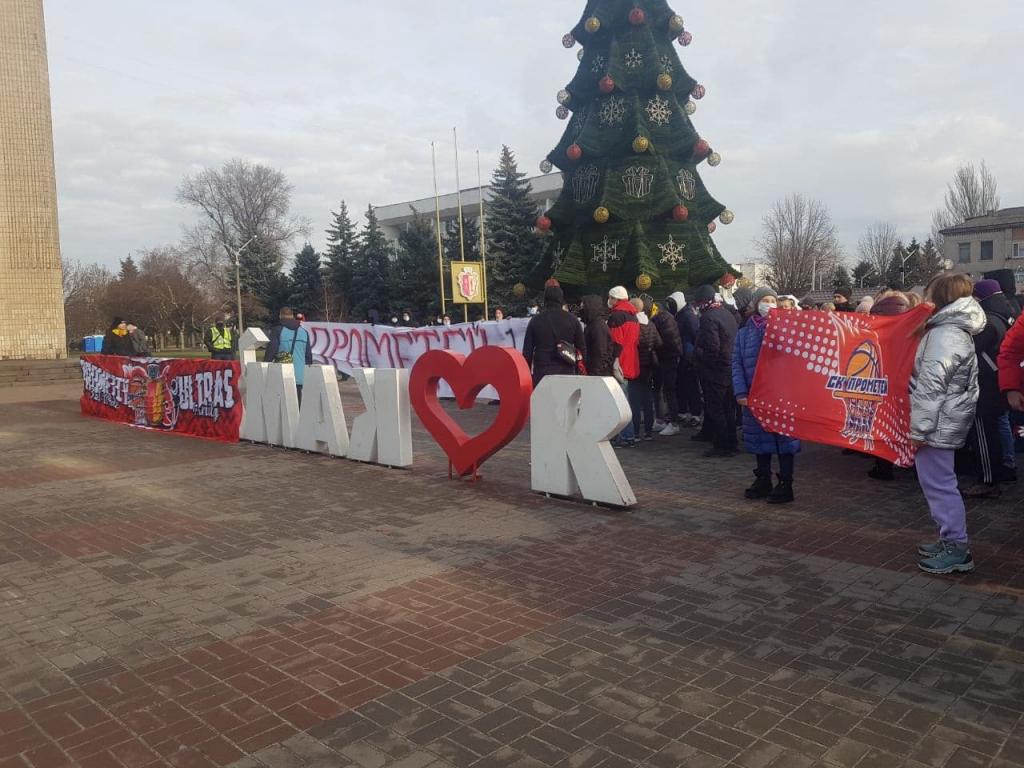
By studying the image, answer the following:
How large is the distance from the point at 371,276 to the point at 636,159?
105 ft

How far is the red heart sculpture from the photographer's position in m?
8.12

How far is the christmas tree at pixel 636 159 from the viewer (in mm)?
18766

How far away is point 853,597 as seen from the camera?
4.94 metres

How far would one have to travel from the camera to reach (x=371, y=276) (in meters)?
48.7

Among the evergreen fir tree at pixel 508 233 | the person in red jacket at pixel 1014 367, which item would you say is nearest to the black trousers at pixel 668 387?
the person in red jacket at pixel 1014 367

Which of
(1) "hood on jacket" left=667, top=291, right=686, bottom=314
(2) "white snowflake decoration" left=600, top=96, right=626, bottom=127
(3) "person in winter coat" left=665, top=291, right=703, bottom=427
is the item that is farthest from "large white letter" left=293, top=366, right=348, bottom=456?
(2) "white snowflake decoration" left=600, top=96, right=626, bottom=127

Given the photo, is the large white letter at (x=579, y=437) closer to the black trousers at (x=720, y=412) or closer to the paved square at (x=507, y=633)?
the paved square at (x=507, y=633)

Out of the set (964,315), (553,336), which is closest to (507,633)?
(964,315)

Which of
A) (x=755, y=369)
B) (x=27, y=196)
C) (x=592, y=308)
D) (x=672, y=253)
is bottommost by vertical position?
(x=755, y=369)

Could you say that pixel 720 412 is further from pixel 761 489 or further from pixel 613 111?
pixel 613 111

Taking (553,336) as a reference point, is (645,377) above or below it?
below

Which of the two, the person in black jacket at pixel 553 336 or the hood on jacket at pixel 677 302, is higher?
the hood on jacket at pixel 677 302

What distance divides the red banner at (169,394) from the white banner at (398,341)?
399 centimetres

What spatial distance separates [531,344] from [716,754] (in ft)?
22.8
